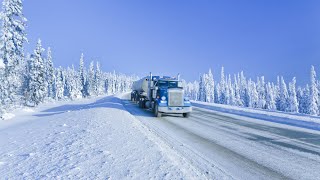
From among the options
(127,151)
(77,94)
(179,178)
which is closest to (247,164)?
(179,178)

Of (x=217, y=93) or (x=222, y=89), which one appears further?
(x=217, y=93)

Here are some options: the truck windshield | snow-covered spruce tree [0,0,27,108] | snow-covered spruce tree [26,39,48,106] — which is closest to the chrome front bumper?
the truck windshield

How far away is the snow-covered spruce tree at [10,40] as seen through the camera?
32625mm

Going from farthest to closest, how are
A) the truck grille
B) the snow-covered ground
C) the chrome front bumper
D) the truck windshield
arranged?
the truck windshield < the truck grille < the chrome front bumper < the snow-covered ground

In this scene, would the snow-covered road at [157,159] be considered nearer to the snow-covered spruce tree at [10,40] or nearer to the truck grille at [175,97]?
the truck grille at [175,97]

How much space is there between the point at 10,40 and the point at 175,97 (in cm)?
2492

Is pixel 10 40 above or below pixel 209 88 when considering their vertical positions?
above

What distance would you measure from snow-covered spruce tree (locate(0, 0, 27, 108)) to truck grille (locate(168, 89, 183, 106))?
22301mm

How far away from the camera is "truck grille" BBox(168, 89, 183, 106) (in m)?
20.2

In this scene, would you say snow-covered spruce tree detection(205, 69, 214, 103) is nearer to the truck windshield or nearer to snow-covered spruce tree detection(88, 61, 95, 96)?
snow-covered spruce tree detection(88, 61, 95, 96)

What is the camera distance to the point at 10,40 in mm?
33531

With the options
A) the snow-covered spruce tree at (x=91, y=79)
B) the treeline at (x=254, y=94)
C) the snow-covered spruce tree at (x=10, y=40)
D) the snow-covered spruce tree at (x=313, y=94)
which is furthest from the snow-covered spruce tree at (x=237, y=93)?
the snow-covered spruce tree at (x=10, y=40)

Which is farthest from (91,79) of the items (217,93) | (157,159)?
(157,159)

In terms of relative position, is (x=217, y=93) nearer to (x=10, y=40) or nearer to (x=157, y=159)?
(x=10, y=40)
